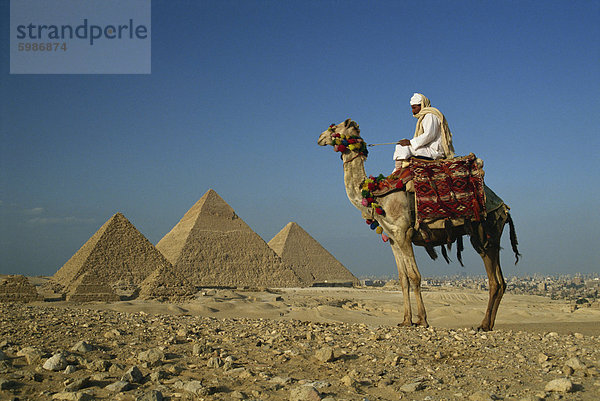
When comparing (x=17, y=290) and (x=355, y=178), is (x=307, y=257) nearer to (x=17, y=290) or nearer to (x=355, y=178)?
(x=17, y=290)

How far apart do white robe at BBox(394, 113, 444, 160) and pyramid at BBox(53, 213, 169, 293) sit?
1008 inches

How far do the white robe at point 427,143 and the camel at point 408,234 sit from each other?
1.84ft

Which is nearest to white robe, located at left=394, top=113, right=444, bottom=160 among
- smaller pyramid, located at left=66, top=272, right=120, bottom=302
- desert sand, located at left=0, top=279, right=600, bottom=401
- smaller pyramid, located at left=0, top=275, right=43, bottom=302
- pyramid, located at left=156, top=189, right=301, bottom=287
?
desert sand, located at left=0, top=279, right=600, bottom=401

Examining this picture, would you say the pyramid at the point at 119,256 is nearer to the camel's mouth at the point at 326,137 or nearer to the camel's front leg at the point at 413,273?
the camel's mouth at the point at 326,137

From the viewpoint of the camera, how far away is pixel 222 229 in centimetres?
5556

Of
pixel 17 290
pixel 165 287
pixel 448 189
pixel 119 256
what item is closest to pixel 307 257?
pixel 119 256

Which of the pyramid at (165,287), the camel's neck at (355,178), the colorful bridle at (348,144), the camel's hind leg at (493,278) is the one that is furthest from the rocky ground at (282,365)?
the pyramid at (165,287)

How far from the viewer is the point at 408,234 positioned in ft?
21.8

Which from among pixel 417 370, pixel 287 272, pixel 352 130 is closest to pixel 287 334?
pixel 417 370

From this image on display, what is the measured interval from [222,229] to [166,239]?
244 inches

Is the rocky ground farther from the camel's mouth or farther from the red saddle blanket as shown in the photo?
the camel's mouth

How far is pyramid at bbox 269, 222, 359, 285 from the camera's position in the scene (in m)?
63.7

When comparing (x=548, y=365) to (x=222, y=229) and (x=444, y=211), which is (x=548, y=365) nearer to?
(x=444, y=211)

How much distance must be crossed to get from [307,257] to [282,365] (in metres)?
61.7
